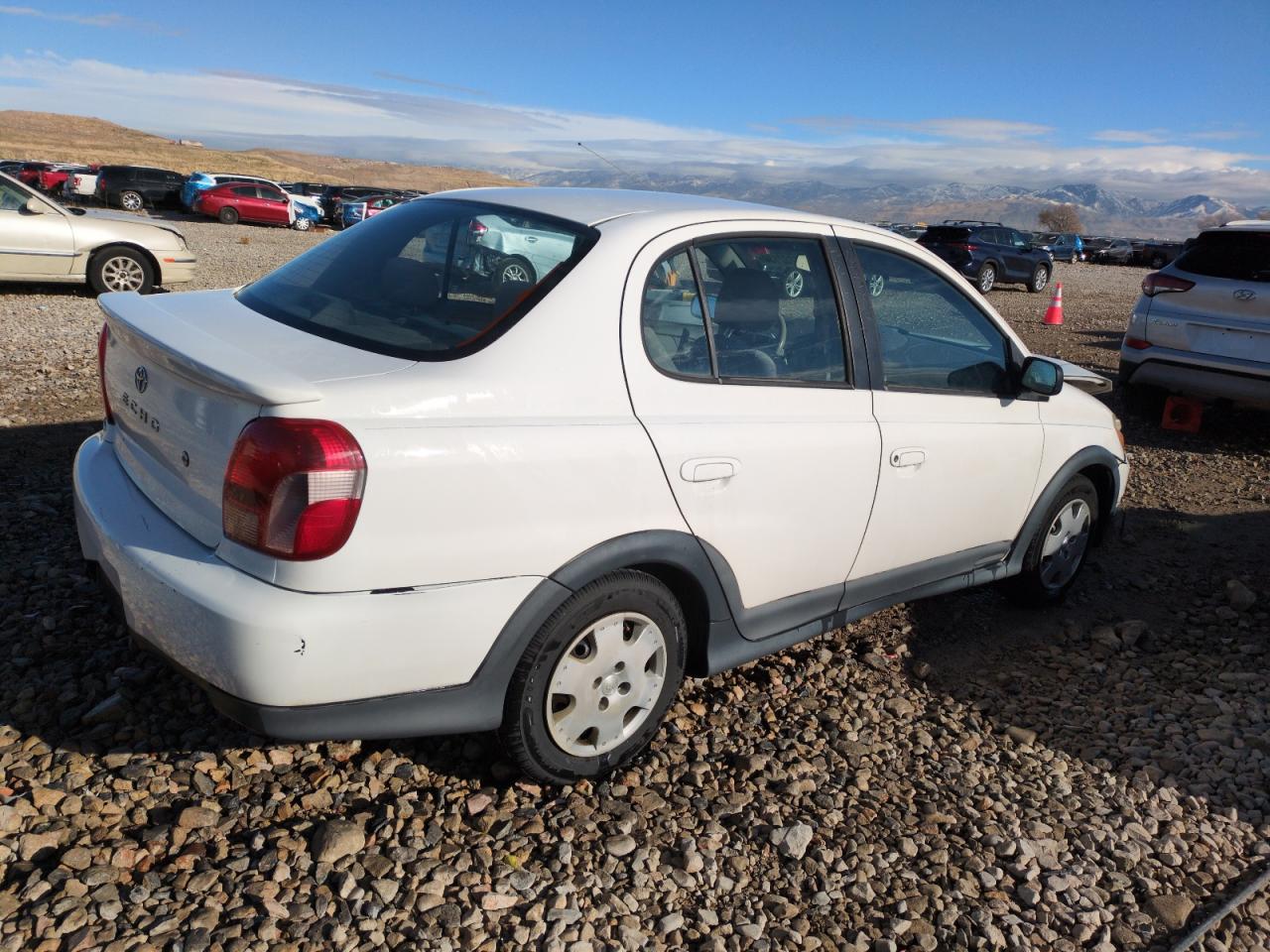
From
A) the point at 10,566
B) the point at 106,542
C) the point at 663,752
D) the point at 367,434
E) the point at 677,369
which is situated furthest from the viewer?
the point at 10,566

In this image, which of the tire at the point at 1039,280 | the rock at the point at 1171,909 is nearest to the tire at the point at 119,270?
the rock at the point at 1171,909

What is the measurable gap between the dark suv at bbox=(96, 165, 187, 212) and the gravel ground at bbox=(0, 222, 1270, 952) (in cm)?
3394

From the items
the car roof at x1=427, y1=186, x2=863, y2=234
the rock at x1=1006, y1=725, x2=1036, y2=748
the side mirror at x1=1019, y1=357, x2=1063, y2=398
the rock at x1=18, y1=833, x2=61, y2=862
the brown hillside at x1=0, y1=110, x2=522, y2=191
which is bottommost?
the rock at x1=18, y1=833, x2=61, y2=862

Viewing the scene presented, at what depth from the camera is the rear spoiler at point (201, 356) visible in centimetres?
240

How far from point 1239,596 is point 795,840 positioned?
3.31 metres

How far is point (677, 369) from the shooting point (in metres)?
3.00

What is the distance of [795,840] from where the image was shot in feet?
9.74

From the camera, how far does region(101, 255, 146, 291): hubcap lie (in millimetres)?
11328

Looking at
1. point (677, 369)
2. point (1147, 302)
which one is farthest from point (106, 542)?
point (1147, 302)

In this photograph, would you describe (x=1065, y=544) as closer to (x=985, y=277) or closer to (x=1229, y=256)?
(x=1229, y=256)

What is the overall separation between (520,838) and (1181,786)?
7.40ft

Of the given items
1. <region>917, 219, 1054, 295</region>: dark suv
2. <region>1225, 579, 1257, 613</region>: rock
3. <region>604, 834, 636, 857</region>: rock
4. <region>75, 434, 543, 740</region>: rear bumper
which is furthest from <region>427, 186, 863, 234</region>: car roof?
<region>917, 219, 1054, 295</region>: dark suv

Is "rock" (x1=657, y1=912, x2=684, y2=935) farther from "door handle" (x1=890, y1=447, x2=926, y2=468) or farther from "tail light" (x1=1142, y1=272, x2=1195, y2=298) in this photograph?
"tail light" (x1=1142, y1=272, x2=1195, y2=298)

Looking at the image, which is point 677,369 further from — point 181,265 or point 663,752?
point 181,265
